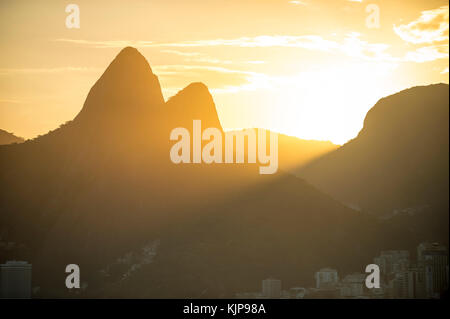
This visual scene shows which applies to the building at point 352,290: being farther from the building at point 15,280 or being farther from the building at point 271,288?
the building at point 15,280

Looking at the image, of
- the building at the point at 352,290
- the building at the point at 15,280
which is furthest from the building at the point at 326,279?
the building at the point at 15,280

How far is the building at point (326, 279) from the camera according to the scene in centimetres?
19125

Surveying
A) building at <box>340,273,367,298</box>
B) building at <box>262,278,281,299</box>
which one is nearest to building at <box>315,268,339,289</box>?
building at <box>340,273,367,298</box>

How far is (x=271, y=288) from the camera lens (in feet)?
601

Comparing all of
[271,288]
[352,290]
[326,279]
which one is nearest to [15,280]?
[271,288]

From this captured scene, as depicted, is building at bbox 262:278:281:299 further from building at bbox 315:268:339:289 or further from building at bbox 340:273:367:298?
building at bbox 340:273:367:298

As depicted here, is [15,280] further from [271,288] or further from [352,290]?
[352,290]

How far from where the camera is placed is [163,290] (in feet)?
588

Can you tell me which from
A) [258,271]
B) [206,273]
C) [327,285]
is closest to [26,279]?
[206,273]

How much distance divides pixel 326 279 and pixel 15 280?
6696cm

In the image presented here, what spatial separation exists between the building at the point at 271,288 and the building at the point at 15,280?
155 ft

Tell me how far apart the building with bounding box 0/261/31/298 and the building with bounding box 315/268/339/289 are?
6080 cm
